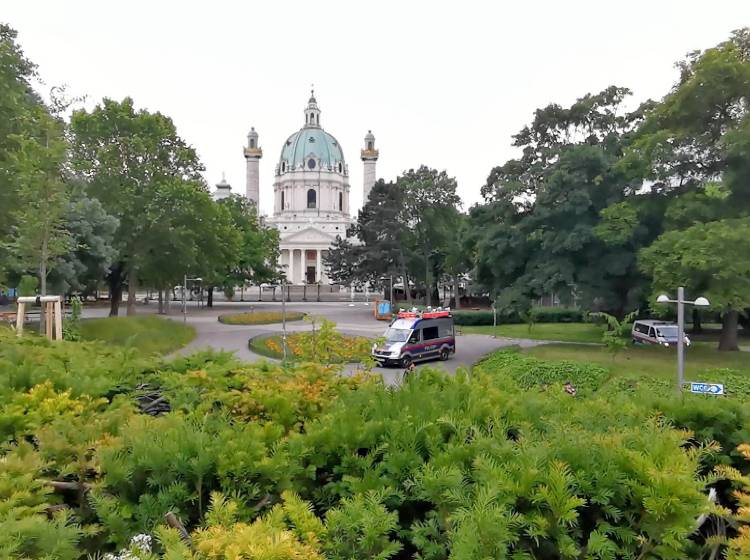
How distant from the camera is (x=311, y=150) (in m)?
112

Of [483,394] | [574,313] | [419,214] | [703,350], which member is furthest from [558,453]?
[419,214]

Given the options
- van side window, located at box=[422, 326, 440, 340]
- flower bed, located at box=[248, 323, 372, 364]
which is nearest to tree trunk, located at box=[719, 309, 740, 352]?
van side window, located at box=[422, 326, 440, 340]

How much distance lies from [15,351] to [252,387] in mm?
3217

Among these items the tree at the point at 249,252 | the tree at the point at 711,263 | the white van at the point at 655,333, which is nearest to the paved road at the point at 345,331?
the white van at the point at 655,333

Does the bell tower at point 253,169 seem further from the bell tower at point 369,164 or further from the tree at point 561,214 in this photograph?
the tree at point 561,214

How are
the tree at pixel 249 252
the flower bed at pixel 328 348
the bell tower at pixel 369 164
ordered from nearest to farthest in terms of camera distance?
the flower bed at pixel 328 348 → the tree at pixel 249 252 → the bell tower at pixel 369 164

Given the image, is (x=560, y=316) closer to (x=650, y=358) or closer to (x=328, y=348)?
(x=650, y=358)

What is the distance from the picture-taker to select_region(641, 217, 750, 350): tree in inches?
712

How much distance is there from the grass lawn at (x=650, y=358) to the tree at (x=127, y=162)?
22.7 m

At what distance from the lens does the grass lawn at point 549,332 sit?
1227 inches

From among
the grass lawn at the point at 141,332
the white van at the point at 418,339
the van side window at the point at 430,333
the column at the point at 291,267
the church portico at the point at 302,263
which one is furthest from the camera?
the column at the point at 291,267

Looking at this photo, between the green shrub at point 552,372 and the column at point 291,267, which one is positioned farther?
the column at point 291,267

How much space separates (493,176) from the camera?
2770 centimetres

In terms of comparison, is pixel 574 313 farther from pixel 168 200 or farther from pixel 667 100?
pixel 168 200
